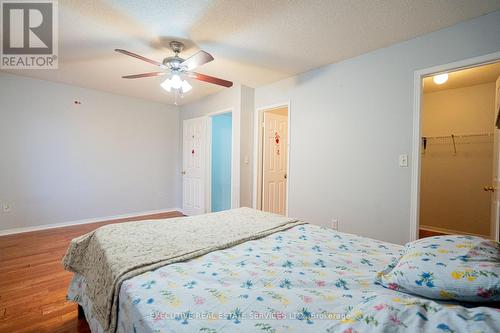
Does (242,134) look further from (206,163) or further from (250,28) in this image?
(250,28)

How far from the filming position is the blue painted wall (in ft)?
15.6

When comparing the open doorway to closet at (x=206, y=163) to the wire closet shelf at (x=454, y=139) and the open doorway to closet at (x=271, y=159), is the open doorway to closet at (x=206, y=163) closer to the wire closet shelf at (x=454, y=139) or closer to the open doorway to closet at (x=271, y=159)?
the open doorway to closet at (x=271, y=159)

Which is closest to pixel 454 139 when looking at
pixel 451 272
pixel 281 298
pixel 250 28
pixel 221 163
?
pixel 250 28

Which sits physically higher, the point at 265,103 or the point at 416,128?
the point at 265,103

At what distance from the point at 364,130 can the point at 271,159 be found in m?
1.67

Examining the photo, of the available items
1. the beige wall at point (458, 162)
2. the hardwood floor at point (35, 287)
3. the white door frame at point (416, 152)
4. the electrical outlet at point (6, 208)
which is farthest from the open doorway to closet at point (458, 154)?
the electrical outlet at point (6, 208)

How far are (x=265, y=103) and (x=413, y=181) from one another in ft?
7.50

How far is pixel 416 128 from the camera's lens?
2229 millimetres

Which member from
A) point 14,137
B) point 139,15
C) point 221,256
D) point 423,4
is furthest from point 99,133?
point 423,4

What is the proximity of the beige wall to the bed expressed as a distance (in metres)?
3.28

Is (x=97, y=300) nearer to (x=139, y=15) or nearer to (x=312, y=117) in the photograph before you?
(x=139, y=15)

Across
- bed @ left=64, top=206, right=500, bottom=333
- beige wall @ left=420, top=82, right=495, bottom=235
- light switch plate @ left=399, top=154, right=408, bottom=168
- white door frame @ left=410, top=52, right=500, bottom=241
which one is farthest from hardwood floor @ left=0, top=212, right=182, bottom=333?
beige wall @ left=420, top=82, right=495, bottom=235

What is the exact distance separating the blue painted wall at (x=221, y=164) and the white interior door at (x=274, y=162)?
1161mm

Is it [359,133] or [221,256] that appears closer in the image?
[221,256]
